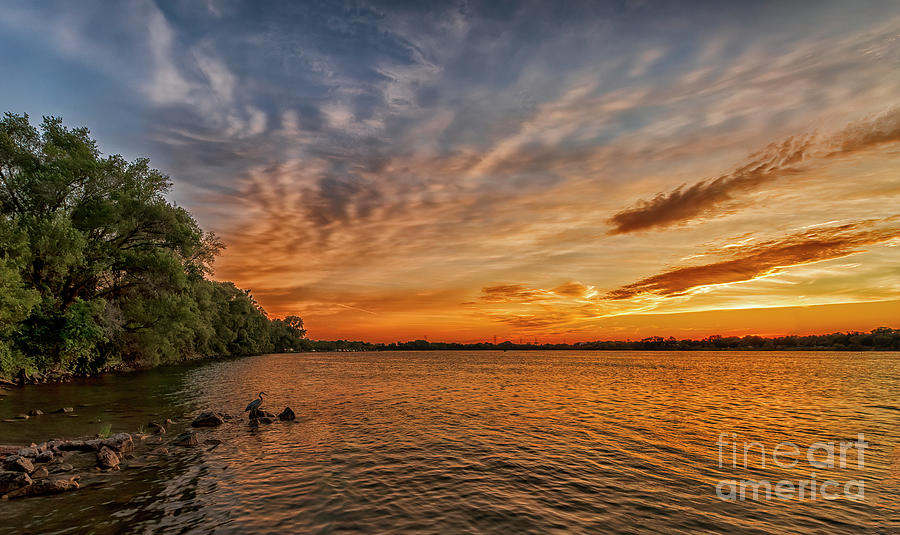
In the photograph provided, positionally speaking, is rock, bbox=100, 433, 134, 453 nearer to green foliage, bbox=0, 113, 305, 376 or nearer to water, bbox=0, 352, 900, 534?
water, bbox=0, 352, 900, 534

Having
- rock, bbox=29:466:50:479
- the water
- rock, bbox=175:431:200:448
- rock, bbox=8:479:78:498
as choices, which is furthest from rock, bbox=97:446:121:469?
rock, bbox=175:431:200:448

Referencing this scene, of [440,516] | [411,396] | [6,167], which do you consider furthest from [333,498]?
[6,167]

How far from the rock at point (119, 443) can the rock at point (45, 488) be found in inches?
172

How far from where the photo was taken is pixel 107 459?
48.3 feet

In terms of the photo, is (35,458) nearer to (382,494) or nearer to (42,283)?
(382,494)

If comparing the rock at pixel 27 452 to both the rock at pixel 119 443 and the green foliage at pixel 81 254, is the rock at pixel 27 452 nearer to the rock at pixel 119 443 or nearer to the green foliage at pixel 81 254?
the rock at pixel 119 443

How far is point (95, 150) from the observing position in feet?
140

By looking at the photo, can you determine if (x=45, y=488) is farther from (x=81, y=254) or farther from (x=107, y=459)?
(x=81, y=254)

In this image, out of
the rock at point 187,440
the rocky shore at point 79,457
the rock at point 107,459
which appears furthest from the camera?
the rock at point 187,440

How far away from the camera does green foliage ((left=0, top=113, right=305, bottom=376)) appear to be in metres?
34.7

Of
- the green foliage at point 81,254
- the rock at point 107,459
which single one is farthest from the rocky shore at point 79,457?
the green foliage at point 81,254

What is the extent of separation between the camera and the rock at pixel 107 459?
47.8 ft

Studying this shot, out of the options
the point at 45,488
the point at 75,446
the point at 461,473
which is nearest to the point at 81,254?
the point at 75,446

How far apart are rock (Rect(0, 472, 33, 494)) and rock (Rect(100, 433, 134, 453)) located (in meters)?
4.36
